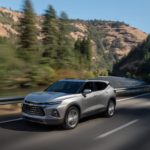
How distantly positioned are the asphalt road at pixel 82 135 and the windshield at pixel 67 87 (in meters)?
1.29

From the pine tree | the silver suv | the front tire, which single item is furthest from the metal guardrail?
the pine tree

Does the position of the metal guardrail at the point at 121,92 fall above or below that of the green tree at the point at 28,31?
below

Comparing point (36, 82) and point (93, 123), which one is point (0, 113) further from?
point (36, 82)

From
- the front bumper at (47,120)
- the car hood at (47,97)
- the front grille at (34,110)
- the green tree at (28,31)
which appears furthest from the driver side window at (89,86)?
the green tree at (28,31)

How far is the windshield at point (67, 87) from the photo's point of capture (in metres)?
12.6

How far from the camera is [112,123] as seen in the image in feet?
44.1

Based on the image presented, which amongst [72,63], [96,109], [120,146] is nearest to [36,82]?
[72,63]

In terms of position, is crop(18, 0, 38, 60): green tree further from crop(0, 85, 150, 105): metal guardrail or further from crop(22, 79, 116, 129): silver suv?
crop(22, 79, 116, 129): silver suv

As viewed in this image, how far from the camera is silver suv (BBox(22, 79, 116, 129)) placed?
11.4 meters

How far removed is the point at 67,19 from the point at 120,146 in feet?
134

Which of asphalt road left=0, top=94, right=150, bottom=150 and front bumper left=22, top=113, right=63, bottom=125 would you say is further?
front bumper left=22, top=113, right=63, bottom=125

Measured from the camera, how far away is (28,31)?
40.0 meters

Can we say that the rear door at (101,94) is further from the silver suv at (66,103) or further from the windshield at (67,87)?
the windshield at (67,87)

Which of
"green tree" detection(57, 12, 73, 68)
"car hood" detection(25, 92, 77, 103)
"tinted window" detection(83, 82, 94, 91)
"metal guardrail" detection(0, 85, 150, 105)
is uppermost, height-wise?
"green tree" detection(57, 12, 73, 68)
